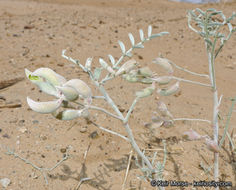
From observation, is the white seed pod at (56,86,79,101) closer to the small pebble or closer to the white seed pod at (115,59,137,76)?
the white seed pod at (115,59,137,76)

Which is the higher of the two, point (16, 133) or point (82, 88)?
point (82, 88)

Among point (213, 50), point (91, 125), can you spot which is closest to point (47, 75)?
point (213, 50)

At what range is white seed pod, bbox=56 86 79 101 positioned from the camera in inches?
23.5

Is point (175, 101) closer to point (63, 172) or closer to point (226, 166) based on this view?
point (226, 166)

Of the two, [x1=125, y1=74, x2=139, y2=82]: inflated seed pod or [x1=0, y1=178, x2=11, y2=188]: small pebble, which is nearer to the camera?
[x1=125, y1=74, x2=139, y2=82]: inflated seed pod

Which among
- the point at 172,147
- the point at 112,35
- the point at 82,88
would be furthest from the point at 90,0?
the point at 82,88

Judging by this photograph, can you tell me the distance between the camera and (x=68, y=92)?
61 centimetres

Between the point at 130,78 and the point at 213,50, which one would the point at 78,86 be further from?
the point at 213,50

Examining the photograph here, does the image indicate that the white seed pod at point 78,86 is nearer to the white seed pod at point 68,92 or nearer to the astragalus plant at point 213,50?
the white seed pod at point 68,92

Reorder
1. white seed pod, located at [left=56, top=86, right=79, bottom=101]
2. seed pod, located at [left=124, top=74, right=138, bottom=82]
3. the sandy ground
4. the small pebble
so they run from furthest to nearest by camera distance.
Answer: the sandy ground < the small pebble < seed pod, located at [left=124, top=74, right=138, bottom=82] < white seed pod, located at [left=56, top=86, right=79, bottom=101]

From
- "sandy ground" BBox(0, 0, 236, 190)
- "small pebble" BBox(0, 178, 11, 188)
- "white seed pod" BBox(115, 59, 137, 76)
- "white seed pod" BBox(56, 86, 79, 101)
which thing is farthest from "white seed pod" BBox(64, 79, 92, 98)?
"small pebble" BBox(0, 178, 11, 188)

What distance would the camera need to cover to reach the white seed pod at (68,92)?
0.60 metres

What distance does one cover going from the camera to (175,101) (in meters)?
2.00

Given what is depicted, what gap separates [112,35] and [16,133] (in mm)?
2356
